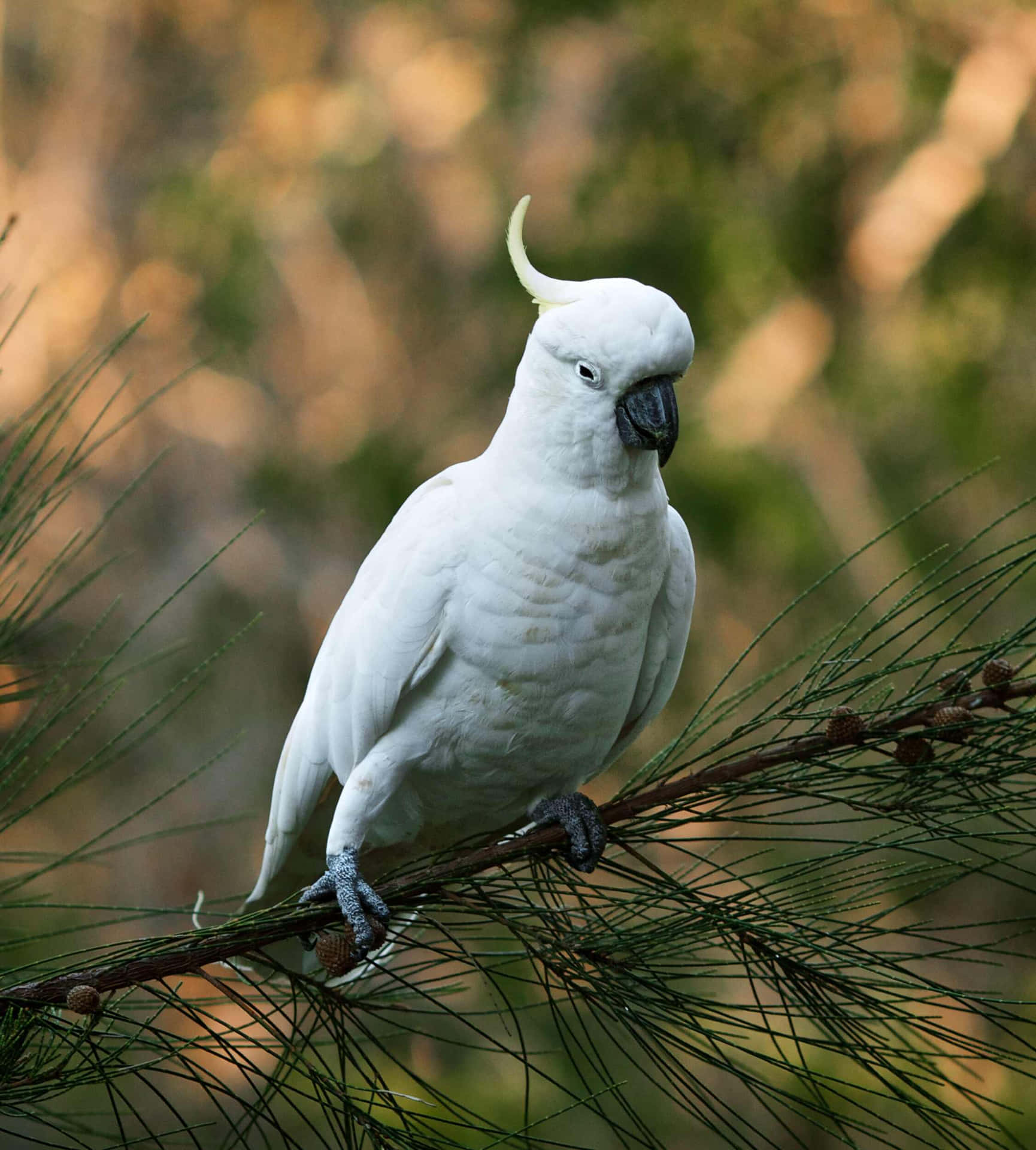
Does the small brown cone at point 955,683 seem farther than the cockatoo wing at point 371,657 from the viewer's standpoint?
No

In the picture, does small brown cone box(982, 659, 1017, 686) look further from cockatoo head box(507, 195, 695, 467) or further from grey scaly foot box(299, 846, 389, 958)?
grey scaly foot box(299, 846, 389, 958)

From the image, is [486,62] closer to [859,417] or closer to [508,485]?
[859,417]

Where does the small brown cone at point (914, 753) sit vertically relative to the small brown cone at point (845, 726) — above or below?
below

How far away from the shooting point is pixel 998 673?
935mm

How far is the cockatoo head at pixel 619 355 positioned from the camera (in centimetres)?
114

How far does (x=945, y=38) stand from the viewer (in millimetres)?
3322

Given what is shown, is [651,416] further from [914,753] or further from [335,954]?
[335,954]

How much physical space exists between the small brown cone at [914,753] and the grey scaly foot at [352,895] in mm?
473

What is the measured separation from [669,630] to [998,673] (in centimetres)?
52

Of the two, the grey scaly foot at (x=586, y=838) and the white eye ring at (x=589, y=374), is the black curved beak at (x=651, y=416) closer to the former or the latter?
the white eye ring at (x=589, y=374)

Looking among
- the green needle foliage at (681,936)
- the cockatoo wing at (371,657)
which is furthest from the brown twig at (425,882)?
the cockatoo wing at (371,657)

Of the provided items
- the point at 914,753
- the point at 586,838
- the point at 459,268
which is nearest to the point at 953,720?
the point at 914,753

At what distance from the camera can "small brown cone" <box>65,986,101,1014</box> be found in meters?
0.87

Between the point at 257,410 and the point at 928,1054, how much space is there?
3.67 m
